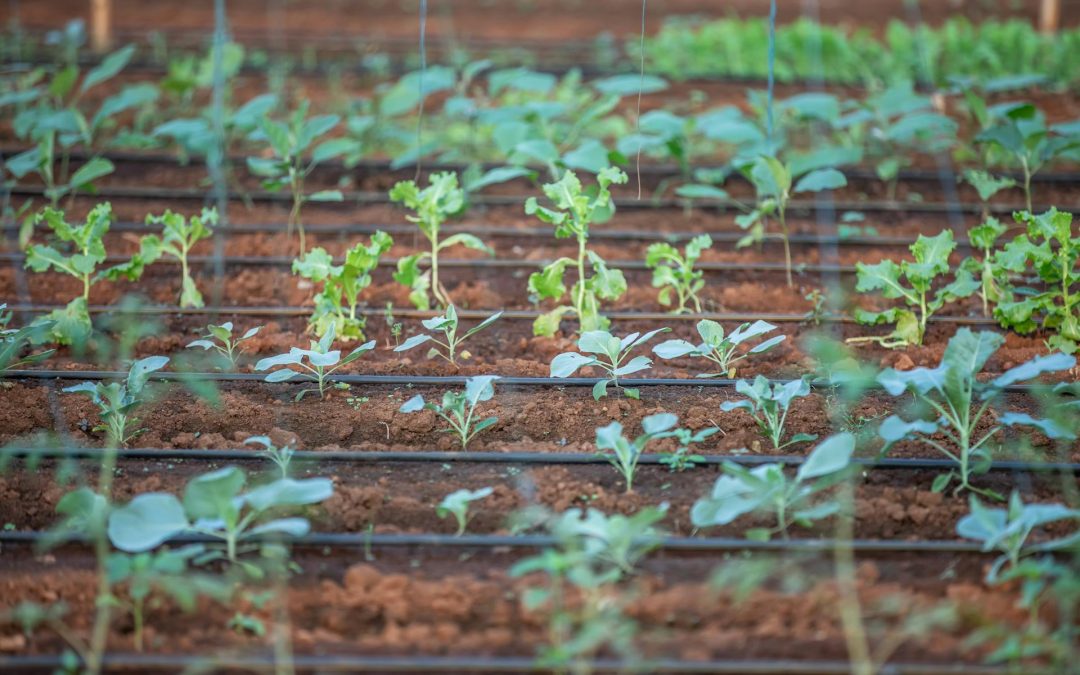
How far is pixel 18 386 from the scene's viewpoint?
3.08 metres

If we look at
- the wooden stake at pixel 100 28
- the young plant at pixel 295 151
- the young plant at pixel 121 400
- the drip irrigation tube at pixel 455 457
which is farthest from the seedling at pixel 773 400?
the wooden stake at pixel 100 28

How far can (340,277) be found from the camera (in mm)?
3311

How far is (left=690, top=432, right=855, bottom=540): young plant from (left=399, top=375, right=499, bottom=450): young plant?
66 centimetres

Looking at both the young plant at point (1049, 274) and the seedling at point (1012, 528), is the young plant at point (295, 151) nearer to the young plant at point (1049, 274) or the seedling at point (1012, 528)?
the young plant at point (1049, 274)

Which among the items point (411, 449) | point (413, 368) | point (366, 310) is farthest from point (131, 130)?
point (411, 449)

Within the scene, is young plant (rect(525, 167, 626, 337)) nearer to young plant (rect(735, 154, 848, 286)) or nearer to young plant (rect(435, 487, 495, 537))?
young plant (rect(735, 154, 848, 286))

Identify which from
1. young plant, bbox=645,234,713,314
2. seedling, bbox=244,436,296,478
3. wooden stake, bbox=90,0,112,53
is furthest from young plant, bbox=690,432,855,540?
wooden stake, bbox=90,0,112,53

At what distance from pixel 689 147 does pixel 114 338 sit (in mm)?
2463

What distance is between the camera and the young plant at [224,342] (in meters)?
3.09

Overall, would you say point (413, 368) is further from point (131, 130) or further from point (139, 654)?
point (131, 130)

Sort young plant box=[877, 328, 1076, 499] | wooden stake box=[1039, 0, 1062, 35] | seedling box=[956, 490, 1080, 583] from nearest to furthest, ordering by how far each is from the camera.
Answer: seedling box=[956, 490, 1080, 583]
young plant box=[877, 328, 1076, 499]
wooden stake box=[1039, 0, 1062, 35]

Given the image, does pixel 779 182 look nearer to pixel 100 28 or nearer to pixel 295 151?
pixel 295 151

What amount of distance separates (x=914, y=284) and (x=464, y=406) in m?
1.39

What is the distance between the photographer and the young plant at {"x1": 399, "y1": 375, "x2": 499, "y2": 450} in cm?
268
